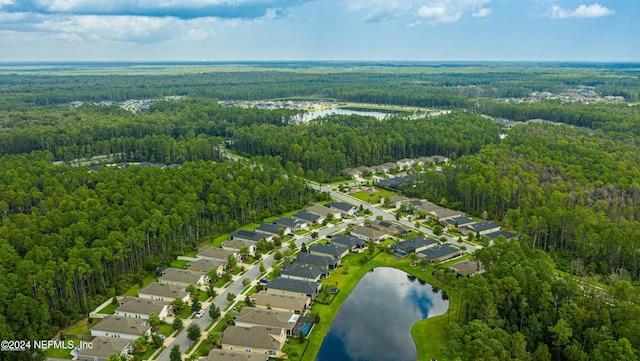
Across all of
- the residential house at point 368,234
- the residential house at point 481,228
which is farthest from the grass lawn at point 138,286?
the residential house at point 481,228

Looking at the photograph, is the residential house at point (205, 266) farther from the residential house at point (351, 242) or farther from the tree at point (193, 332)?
the residential house at point (351, 242)

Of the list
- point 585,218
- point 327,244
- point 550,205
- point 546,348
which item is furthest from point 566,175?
point 546,348

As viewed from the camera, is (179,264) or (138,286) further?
(179,264)

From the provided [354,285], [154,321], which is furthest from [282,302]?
[154,321]

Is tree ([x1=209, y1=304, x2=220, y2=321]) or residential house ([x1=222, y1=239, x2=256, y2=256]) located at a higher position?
residential house ([x1=222, y1=239, x2=256, y2=256])

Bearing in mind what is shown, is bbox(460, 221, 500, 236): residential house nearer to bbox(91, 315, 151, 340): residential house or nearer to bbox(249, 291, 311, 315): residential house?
bbox(249, 291, 311, 315): residential house

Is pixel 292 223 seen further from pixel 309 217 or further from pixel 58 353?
pixel 58 353

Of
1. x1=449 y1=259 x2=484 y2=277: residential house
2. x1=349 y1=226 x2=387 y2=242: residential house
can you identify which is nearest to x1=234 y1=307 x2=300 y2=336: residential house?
x1=449 y1=259 x2=484 y2=277: residential house
